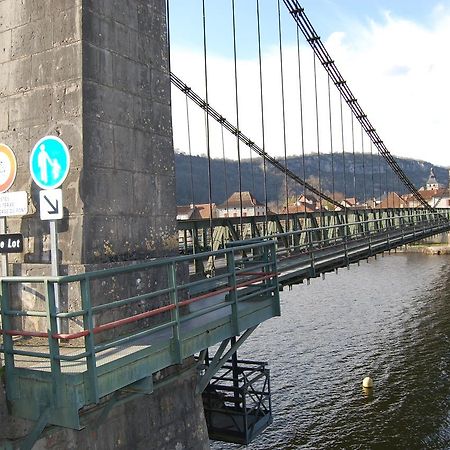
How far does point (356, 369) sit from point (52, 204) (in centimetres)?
1774

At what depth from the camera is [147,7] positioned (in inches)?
249

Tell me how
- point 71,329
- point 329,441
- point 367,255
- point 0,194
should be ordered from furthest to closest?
point 367,255 → point 329,441 → point 71,329 → point 0,194

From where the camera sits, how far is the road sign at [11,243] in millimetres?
4938

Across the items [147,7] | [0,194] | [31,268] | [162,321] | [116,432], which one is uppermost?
[147,7]

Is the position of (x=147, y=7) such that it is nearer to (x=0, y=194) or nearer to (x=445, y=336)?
(x=0, y=194)

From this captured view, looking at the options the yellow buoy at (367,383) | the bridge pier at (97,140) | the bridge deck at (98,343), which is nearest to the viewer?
the bridge deck at (98,343)

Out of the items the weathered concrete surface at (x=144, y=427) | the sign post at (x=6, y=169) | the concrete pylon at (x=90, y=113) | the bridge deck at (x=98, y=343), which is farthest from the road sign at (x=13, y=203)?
the weathered concrete surface at (x=144, y=427)

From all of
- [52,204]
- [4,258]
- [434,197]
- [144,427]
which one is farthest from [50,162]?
[434,197]

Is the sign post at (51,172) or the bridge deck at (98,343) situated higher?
the sign post at (51,172)

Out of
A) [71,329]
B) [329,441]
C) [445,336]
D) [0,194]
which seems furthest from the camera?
[445,336]

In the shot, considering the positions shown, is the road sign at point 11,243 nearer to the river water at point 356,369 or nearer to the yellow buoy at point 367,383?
the river water at point 356,369

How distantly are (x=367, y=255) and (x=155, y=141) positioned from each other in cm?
1181

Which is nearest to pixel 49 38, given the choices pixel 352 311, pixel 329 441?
pixel 329 441

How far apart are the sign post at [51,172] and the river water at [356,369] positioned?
11807mm
